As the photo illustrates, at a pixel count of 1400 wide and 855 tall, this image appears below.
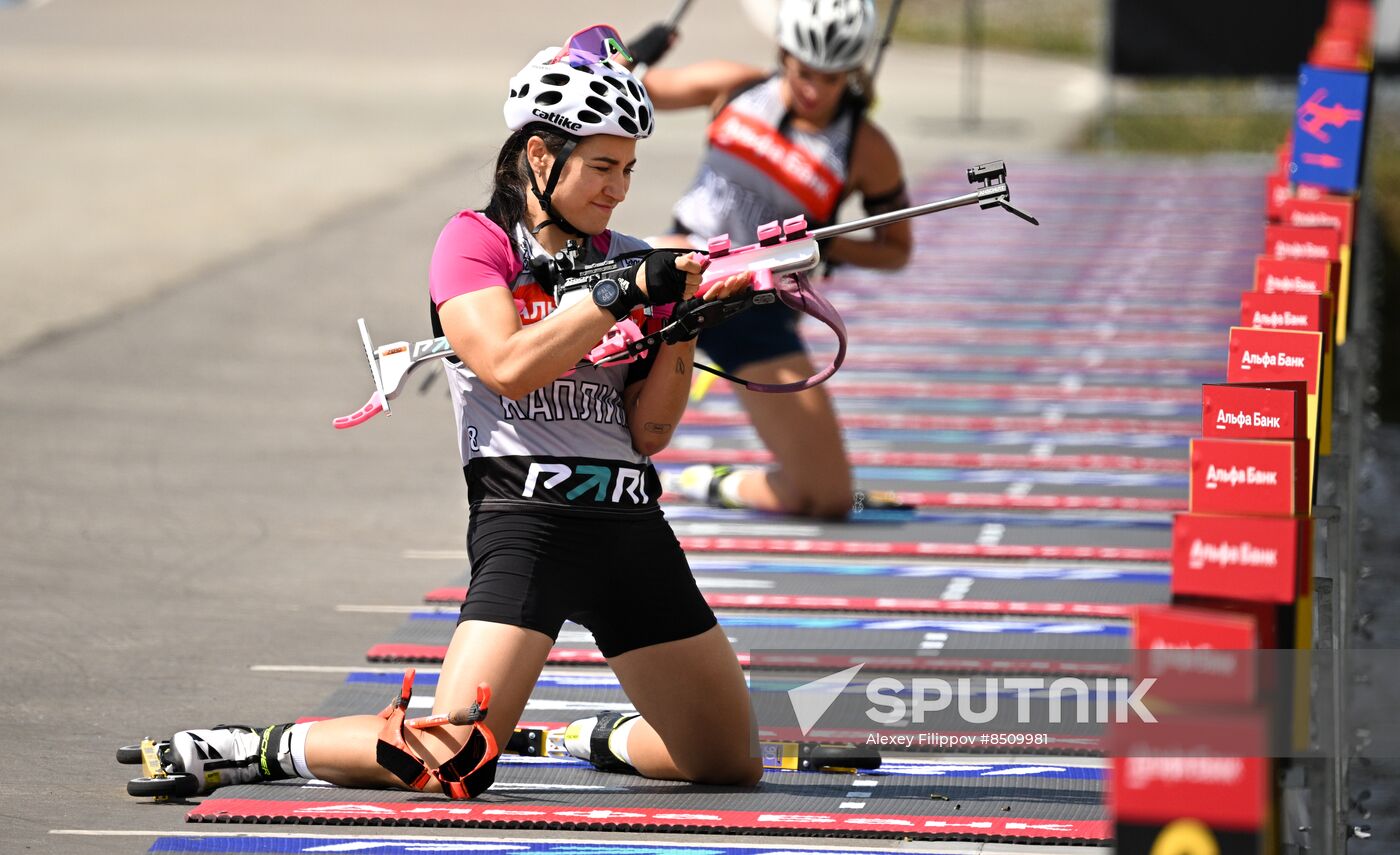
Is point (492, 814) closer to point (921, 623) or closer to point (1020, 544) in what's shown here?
point (921, 623)

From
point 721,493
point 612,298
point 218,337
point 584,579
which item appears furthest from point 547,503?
point 218,337

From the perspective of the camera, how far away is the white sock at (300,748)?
16.3ft

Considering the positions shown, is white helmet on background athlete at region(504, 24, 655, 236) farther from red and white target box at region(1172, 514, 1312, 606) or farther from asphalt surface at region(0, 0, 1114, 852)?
red and white target box at region(1172, 514, 1312, 606)

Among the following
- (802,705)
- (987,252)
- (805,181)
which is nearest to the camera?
(802,705)

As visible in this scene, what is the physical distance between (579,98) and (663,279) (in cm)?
56

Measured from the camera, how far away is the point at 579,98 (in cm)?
483

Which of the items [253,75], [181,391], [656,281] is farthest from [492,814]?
[253,75]

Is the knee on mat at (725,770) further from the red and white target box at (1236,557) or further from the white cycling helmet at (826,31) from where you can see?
the white cycling helmet at (826,31)

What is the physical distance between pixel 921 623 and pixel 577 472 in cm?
222

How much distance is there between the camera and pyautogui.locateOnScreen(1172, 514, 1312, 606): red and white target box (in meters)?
3.63

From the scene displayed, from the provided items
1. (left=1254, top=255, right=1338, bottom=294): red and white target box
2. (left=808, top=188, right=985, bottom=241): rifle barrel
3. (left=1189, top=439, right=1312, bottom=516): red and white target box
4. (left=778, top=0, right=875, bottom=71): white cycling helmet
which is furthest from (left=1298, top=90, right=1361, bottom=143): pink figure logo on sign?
(left=1189, top=439, right=1312, bottom=516): red and white target box

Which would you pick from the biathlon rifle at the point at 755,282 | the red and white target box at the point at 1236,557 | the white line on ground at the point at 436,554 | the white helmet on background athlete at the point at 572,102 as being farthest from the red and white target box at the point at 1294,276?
the white line on ground at the point at 436,554

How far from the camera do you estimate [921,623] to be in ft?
22.4

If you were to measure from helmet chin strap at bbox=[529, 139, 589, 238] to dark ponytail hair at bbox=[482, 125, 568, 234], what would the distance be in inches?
1.3
